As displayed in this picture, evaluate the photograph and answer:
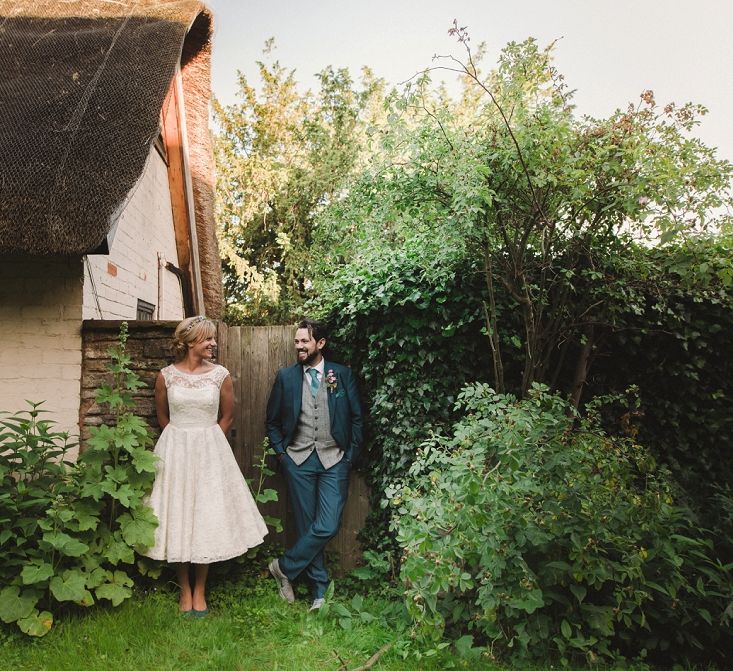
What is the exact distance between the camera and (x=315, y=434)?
13.3ft

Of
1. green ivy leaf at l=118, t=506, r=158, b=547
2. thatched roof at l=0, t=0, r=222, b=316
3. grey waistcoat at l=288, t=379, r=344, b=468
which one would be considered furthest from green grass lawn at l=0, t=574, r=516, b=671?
thatched roof at l=0, t=0, r=222, b=316

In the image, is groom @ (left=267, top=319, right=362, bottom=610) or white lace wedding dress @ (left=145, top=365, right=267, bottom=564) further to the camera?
groom @ (left=267, top=319, right=362, bottom=610)

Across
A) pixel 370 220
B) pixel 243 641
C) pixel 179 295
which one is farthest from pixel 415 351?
pixel 179 295

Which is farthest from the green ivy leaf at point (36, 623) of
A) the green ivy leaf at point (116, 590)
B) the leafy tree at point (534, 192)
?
the leafy tree at point (534, 192)

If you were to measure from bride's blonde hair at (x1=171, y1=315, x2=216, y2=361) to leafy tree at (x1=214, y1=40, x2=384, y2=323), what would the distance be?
543 inches

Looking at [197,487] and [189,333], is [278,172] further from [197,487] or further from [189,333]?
[197,487]

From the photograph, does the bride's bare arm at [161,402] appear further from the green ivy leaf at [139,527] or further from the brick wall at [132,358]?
the green ivy leaf at [139,527]

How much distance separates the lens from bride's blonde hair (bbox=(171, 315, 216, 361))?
3695mm

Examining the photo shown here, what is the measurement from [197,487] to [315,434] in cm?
91

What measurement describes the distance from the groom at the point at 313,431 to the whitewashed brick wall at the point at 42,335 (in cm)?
143

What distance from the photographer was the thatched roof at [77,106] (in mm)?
3432

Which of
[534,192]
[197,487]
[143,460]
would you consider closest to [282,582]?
[197,487]

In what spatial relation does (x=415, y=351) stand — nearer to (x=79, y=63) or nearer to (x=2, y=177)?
(x=2, y=177)

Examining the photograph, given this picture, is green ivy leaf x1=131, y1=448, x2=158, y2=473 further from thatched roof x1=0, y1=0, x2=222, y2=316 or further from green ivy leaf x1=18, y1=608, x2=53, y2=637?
thatched roof x1=0, y1=0, x2=222, y2=316
